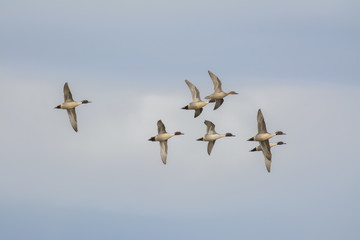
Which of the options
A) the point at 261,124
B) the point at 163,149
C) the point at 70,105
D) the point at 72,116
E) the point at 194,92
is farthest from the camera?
the point at 194,92

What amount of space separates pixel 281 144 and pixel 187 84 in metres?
16.7

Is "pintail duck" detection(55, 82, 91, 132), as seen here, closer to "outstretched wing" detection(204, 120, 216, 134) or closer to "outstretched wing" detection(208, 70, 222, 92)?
"outstretched wing" detection(208, 70, 222, 92)

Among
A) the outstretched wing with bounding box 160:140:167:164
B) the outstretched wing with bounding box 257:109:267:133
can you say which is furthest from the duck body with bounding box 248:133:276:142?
the outstretched wing with bounding box 160:140:167:164

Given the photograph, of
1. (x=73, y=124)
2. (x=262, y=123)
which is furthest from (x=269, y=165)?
(x=73, y=124)

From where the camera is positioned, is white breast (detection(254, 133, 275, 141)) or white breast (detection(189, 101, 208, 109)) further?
white breast (detection(189, 101, 208, 109))

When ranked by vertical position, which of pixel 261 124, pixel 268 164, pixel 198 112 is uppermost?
pixel 198 112

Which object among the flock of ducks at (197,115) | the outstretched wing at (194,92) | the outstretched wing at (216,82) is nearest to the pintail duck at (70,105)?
the flock of ducks at (197,115)

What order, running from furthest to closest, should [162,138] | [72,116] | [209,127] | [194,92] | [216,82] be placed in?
[209,127], [194,92], [216,82], [72,116], [162,138]

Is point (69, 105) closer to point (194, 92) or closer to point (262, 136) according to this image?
point (194, 92)

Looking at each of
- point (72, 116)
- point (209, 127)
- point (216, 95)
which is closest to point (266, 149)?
point (216, 95)

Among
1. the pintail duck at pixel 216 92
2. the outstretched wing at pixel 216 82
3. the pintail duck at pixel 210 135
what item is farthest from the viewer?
the pintail duck at pixel 210 135

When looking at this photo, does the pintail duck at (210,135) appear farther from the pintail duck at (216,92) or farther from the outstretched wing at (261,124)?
the outstretched wing at (261,124)

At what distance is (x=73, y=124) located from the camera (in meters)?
170

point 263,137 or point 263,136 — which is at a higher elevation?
point 263,136
